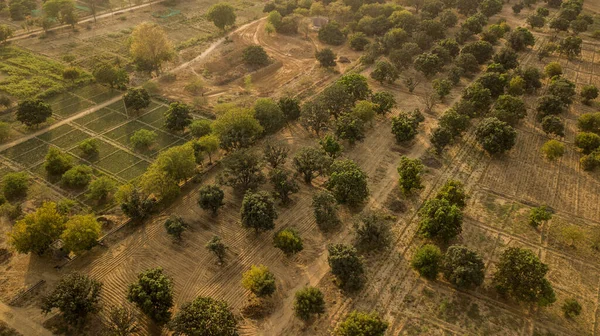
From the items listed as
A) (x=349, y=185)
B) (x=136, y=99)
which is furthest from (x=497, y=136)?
(x=136, y=99)

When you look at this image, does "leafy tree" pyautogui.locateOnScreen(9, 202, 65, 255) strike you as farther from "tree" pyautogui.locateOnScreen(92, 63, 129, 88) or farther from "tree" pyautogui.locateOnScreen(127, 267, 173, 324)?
"tree" pyautogui.locateOnScreen(92, 63, 129, 88)

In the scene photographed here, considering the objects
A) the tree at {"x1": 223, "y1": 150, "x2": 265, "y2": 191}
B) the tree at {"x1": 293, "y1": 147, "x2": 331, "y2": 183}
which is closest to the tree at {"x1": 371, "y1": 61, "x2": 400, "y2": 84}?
the tree at {"x1": 293, "y1": 147, "x2": 331, "y2": 183}

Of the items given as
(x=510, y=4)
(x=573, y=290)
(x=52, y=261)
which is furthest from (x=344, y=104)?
(x=510, y=4)

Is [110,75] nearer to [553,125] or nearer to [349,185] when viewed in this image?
[349,185]

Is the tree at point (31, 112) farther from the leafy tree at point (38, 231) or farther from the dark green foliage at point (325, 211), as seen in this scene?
the dark green foliage at point (325, 211)

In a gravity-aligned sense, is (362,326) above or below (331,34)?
below

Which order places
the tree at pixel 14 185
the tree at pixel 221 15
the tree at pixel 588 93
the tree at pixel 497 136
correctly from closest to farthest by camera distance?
the tree at pixel 14 185 → the tree at pixel 497 136 → the tree at pixel 588 93 → the tree at pixel 221 15

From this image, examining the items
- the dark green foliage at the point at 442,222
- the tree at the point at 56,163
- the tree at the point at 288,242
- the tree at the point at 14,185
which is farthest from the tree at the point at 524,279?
the tree at the point at 14,185
